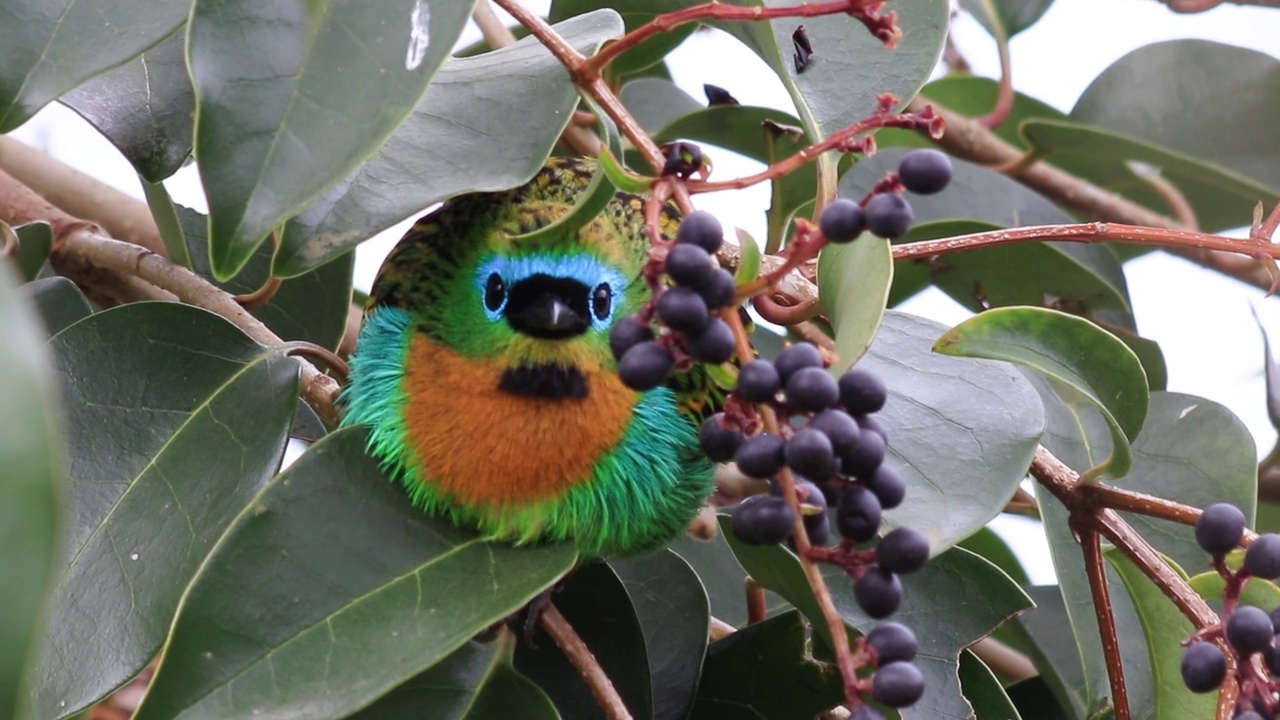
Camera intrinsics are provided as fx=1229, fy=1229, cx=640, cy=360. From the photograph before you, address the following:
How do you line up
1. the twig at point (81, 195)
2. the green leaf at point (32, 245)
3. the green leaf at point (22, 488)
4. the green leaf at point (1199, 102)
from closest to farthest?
the green leaf at point (22, 488), the green leaf at point (32, 245), the twig at point (81, 195), the green leaf at point (1199, 102)

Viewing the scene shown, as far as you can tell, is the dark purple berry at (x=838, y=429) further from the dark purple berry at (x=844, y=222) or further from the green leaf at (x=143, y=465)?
the green leaf at (x=143, y=465)

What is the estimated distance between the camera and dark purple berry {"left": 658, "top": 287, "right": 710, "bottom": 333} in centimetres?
84

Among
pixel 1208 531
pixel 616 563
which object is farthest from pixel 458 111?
pixel 1208 531

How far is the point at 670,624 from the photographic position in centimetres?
146

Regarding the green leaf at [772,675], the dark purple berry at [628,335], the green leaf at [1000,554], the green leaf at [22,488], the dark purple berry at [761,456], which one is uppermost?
the green leaf at [22,488]

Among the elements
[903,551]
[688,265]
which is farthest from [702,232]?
[903,551]

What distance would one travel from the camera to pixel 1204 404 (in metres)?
1.55

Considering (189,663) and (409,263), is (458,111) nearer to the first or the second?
(409,263)

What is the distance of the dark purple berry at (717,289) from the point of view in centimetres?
85

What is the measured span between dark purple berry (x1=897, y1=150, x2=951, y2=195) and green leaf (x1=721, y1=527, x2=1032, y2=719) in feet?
1.56

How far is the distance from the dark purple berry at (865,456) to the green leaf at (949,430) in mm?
158

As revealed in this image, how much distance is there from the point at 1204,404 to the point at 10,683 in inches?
56.6

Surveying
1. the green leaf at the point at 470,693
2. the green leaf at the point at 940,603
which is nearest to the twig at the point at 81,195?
the green leaf at the point at 470,693

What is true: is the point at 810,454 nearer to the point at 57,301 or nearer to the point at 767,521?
the point at 767,521
